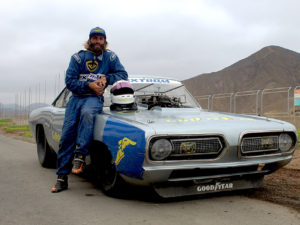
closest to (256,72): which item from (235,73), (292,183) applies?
(235,73)

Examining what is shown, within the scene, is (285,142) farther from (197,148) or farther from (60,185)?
(60,185)

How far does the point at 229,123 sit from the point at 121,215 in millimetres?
1275

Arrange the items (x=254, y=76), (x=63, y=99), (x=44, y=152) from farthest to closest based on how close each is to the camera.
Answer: (x=254, y=76) < (x=44, y=152) < (x=63, y=99)

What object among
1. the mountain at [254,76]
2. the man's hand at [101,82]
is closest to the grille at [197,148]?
the man's hand at [101,82]

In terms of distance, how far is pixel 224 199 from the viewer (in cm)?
354

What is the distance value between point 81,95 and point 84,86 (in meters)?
0.14

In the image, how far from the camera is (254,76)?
7519 cm

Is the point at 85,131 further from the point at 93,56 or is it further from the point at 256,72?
the point at 256,72

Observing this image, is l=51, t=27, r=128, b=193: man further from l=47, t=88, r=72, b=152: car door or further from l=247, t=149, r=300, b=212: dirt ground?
l=247, t=149, r=300, b=212: dirt ground

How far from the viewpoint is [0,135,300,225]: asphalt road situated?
2934mm

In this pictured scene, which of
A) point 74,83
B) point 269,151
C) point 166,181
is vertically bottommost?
point 166,181

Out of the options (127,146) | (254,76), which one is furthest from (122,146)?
(254,76)

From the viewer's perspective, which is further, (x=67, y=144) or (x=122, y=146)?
(x=67, y=144)

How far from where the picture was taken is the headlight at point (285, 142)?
3532 millimetres
